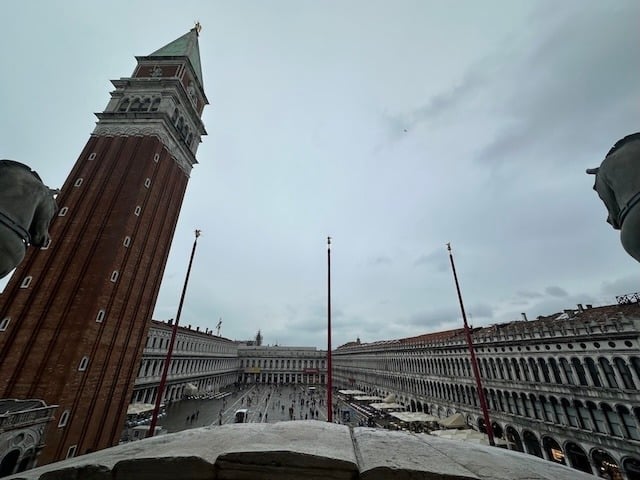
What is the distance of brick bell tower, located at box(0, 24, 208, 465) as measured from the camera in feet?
65.6

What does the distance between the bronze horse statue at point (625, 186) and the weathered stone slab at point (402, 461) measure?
3.03 meters

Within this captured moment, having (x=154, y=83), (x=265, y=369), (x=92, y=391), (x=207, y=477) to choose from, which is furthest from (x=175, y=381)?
(x=207, y=477)

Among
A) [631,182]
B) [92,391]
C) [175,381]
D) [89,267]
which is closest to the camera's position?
[631,182]

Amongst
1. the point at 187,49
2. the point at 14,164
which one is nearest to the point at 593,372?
the point at 14,164

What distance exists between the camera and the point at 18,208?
10.9ft

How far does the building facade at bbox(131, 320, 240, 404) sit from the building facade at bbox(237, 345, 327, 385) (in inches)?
452

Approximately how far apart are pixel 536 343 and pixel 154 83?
48977 millimetres

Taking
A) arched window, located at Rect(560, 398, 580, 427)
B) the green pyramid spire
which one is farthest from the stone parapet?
the green pyramid spire

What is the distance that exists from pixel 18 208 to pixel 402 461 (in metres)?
4.75

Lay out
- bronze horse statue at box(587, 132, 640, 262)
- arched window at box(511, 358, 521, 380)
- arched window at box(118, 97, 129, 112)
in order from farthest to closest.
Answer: arched window at box(118, 97, 129, 112) < arched window at box(511, 358, 521, 380) < bronze horse statue at box(587, 132, 640, 262)

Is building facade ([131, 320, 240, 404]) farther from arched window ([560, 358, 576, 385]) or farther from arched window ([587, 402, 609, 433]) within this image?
arched window ([587, 402, 609, 433])

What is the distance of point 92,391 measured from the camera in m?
21.6

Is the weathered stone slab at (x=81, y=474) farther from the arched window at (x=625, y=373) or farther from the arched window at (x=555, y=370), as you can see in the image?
the arched window at (x=555, y=370)

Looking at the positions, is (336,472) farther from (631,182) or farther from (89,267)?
(89,267)
